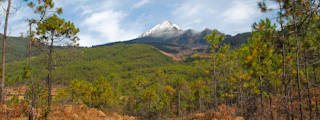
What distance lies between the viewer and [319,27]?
9.40m

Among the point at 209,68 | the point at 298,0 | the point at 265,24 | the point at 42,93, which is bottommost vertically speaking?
the point at 42,93

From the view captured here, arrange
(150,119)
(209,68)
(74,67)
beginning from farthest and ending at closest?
(74,67) → (150,119) → (209,68)

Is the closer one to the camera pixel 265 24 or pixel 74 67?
pixel 265 24

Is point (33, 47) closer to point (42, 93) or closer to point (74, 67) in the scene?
point (42, 93)

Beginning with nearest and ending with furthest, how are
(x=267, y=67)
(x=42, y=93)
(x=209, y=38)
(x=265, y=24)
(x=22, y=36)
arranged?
(x=265, y=24) → (x=267, y=67) → (x=22, y=36) → (x=209, y=38) → (x=42, y=93)

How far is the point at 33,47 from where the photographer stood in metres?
12.0

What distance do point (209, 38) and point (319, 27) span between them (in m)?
6.18

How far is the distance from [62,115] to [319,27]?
532 inches


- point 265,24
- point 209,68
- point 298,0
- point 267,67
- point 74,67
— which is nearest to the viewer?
point 298,0

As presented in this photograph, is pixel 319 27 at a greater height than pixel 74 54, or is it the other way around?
pixel 319 27

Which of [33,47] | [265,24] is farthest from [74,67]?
[265,24]

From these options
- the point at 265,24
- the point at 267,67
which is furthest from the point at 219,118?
the point at 265,24

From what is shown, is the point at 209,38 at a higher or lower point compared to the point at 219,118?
higher

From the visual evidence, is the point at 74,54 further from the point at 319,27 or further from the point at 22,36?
the point at 319,27
